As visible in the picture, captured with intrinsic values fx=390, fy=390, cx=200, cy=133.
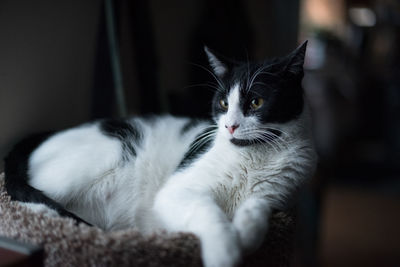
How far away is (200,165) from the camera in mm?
995

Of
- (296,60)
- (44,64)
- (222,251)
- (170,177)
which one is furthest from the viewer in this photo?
(44,64)

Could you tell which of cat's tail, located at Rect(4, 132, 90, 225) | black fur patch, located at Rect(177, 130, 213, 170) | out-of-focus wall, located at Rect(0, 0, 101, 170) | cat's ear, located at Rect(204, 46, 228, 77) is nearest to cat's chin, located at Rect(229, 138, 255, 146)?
black fur patch, located at Rect(177, 130, 213, 170)

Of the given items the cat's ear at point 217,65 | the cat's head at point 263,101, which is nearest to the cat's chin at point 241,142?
the cat's head at point 263,101

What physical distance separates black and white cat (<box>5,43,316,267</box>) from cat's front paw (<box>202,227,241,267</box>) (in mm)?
94

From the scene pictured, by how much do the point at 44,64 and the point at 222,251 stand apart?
2.76 ft

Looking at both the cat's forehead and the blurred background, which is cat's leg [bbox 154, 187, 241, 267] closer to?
the cat's forehead

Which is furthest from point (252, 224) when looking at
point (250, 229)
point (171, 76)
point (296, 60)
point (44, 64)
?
point (171, 76)

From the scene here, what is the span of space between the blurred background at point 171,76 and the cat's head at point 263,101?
0.20 metres

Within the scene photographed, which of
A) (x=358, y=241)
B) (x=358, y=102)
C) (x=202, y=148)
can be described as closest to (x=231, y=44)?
(x=202, y=148)

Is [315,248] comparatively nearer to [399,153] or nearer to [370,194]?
[370,194]

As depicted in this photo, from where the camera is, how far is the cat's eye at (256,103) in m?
0.95

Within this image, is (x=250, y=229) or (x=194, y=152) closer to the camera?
(x=250, y=229)

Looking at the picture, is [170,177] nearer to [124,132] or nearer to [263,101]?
[124,132]

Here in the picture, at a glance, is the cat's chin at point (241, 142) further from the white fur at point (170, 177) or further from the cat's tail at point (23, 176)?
the cat's tail at point (23, 176)
